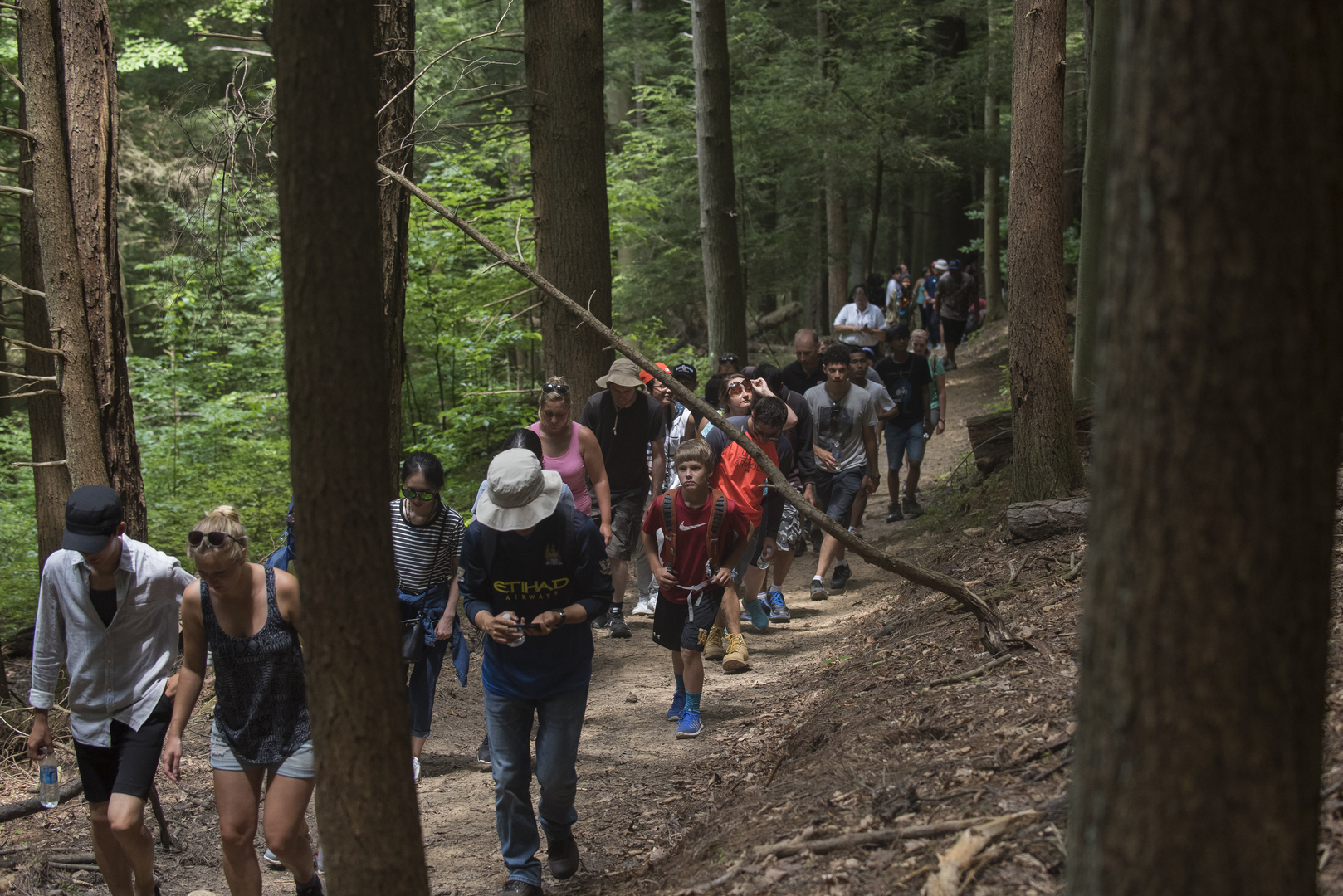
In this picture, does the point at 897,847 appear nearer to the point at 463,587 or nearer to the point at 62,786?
the point at 463,587

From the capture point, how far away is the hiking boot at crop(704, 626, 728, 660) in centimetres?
873

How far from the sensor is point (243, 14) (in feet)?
61.4

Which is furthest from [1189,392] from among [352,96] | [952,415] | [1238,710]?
[952,415]

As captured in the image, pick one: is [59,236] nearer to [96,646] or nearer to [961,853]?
[96,646]

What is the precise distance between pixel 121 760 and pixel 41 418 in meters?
7.80

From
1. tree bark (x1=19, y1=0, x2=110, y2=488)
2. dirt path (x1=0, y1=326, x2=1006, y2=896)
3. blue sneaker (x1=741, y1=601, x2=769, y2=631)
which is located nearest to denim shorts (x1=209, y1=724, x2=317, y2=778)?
dirt path (x1=0, y1=326, x2=1006, y2=896)

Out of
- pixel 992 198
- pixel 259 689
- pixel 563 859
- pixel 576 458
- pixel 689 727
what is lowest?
pixel 689 727

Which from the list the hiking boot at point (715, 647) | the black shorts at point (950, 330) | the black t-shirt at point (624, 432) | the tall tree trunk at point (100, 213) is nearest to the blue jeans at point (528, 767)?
the hiking boot at point (715, 647)

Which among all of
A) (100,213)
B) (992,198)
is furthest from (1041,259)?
(992,198)

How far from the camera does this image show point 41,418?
11.1 meters

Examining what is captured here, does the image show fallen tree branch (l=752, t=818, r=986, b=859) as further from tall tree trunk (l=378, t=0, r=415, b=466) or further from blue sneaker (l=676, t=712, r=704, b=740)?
tall tree trunk (l=378, t=0, r=415, b=466)

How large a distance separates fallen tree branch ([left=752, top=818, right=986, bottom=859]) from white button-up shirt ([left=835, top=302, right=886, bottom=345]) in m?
11.1

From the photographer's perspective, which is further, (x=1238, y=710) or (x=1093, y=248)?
(x=1093, y=248)

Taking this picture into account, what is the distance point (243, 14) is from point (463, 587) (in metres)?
17.4
